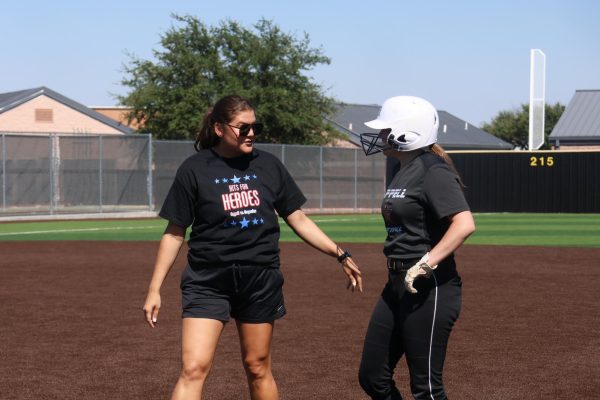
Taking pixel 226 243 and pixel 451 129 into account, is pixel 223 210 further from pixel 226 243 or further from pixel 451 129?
pixel 451 129

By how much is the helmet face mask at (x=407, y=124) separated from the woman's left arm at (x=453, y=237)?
0.43m

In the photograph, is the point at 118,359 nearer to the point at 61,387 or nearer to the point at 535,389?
the point at 61,387

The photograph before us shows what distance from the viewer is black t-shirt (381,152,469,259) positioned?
4.93 metres

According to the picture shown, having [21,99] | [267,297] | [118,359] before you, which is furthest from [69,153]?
[267,297]

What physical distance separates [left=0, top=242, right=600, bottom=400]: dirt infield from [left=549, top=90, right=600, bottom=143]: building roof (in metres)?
55.0

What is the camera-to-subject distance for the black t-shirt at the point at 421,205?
4.93m

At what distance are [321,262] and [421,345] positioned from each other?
11772mm

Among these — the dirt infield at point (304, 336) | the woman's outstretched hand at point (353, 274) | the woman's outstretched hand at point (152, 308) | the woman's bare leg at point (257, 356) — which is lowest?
the dirt infield at point (304, 336)

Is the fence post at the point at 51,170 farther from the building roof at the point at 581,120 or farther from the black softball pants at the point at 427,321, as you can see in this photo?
the building roof at the point at 581,120

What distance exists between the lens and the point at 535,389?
23.4 ft

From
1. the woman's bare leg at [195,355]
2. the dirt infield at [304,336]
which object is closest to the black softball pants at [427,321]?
the woman's bare leg at [195,355]

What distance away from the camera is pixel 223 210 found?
208 inches

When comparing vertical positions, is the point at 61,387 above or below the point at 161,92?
below

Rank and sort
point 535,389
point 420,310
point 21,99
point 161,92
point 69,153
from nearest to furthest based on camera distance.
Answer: point 420,310 → point 535,389 → point 69,153 → point 161,92 → point 21,99
